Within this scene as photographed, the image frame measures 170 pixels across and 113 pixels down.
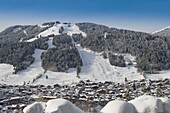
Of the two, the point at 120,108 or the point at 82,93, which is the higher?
the point at 120,108

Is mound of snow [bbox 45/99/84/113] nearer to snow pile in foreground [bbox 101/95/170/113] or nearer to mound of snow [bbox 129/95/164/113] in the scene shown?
snow pile in foreground [bbox 101/95/170/113]

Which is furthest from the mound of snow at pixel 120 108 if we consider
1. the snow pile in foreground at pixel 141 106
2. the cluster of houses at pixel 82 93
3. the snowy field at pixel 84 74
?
the snowy field at pixel 84 74

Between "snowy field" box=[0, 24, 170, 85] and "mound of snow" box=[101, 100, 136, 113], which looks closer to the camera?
"mound of snow" box=[101, 100, 136, 113]

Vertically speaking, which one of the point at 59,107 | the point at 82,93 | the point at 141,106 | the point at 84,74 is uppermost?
the point at 59,107

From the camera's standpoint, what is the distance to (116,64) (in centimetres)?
14588

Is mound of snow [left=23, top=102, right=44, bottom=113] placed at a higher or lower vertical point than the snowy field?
higher

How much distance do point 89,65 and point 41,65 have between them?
17643 mm

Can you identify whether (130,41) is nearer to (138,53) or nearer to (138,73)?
(138,53)

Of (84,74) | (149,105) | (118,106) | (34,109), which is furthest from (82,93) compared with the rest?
(34,109)

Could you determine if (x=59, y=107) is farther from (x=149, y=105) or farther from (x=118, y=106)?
(x=149, y=105)

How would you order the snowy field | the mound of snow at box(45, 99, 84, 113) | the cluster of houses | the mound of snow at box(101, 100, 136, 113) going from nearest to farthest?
the mound of snow at box(45, 99, 84, 113) < the mound of snow at box(101, 100, 136, 113) < the cluster of houses < the snowy field

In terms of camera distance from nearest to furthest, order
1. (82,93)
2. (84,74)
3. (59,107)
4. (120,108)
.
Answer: (59,107) → (120,108) → (82,93) → (84,74)

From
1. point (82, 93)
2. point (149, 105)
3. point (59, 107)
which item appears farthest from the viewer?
point (82, 93)

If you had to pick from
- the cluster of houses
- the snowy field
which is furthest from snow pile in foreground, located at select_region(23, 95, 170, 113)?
the snowy field
